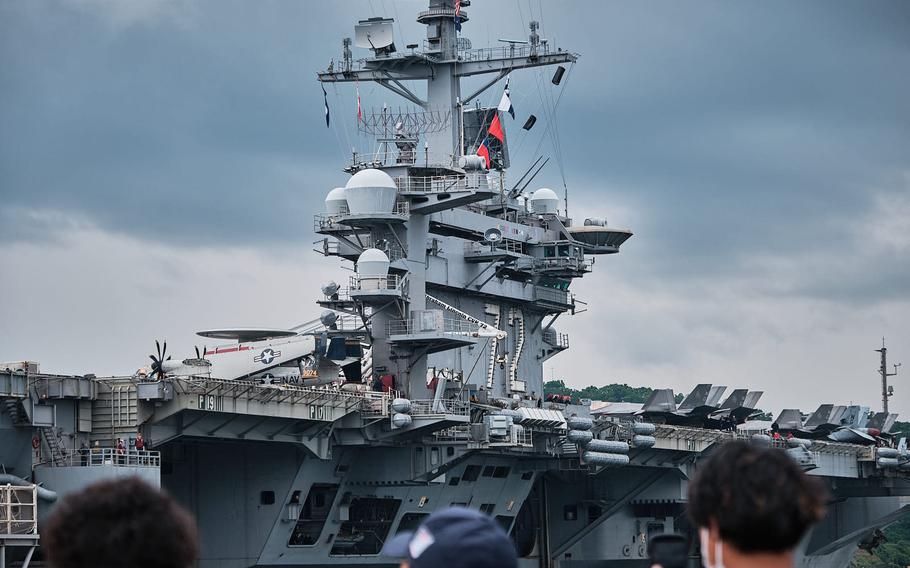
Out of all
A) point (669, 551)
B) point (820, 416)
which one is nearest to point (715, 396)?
point (820, 416)

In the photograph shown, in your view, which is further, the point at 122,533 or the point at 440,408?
the point at 440,408

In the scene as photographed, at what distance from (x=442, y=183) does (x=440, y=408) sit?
6.47 m

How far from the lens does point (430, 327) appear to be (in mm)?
39438

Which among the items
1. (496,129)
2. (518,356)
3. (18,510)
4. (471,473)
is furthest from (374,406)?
(496,129)

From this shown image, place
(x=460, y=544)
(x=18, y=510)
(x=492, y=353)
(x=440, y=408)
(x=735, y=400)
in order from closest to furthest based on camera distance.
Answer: (x=460, y=544) < (x=18, y=510) < (x=440, y=408) < (x=492, y=353) < (x=735, y=400)

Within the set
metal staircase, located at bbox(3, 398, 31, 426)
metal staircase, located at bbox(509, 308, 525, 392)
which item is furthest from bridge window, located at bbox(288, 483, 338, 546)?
metal staircase, located at bbox(509, 308, 525, 392)

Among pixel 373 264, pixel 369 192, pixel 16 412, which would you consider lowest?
pixel 16 412

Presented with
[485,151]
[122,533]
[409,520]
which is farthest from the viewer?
[485,151]

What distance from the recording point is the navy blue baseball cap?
3.85m

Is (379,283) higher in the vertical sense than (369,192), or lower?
lower

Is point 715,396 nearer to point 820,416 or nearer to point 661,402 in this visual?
point 661,402

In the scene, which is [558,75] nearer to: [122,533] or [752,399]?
[752,399]

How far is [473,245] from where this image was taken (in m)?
45.5

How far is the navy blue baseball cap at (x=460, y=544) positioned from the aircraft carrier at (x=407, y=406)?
23.2m
